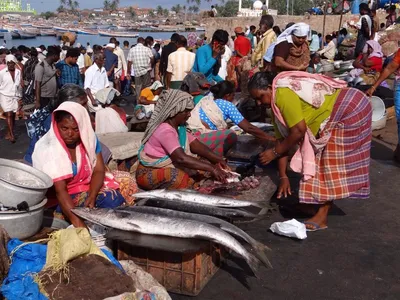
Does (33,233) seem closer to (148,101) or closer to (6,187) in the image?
(6,187)

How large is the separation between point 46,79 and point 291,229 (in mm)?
7023

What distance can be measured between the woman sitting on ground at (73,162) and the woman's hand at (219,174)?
3.28ft

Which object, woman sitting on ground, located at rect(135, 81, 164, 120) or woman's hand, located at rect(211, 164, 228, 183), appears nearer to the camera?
woman's hand, located at rect(211, 164, 228, 183)

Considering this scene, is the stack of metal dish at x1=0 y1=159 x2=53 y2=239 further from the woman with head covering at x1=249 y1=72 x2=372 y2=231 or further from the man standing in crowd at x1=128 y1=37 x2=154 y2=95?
the man standing in crowd at x1=128 y1=37 x2=154 y2=95

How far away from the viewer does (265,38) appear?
32.1 feet

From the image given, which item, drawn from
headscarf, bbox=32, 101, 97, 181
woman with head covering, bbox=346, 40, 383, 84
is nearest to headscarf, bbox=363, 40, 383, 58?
woman with head covering, bbox=346, 40, 383, 84

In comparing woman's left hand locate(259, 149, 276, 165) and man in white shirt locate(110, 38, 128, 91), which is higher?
woman's left hand locate(259, 149, 276, 165)

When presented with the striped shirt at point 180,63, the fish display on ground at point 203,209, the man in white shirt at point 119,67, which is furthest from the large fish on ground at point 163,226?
the man in white shirt at point 119,67

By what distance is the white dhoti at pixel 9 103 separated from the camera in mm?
10008

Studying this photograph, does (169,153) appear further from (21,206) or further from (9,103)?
(9,103)

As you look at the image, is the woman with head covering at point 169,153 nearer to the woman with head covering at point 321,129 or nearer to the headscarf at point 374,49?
the woman with head covering at point 321,129

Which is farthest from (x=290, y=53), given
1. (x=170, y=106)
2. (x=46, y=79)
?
(x=46, y=79)

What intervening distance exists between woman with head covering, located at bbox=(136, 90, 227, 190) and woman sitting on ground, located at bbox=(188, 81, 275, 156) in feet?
3.45

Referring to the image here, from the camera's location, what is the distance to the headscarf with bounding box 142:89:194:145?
4.93 meters
